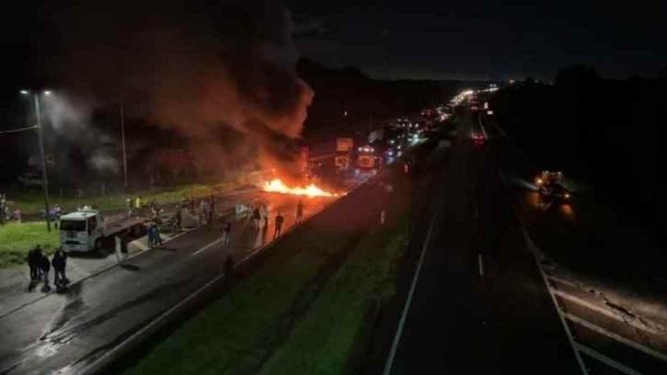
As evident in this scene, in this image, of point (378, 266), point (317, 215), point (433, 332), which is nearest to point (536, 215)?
point (317, 215)

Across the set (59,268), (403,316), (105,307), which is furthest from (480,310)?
(59,268)

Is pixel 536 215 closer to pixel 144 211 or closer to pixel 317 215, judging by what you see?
pixel 317 215

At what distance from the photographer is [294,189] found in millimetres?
48750

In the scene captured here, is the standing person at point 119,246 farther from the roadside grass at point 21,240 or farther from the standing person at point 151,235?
the roadside grass at point 21,240

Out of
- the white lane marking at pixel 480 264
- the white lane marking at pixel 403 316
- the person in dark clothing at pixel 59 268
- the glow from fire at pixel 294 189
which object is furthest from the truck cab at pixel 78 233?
the glow from fire at pixel 294 189

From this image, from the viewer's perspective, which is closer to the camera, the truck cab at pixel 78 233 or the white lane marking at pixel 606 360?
the white lane marking at pixel 606 360

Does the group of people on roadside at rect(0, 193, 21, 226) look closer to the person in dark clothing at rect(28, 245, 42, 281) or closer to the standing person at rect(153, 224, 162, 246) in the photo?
the standing person at rect(153, 224, 162, 246)

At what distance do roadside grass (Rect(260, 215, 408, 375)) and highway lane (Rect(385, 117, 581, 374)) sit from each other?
1159mm

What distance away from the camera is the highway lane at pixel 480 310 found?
1670 centimetres

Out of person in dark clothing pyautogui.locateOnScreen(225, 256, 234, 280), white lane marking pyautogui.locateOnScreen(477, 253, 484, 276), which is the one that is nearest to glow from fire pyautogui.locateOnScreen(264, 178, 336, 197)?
white lane marking pyautogui.locateOnScreen(477, 253, 484, 276)

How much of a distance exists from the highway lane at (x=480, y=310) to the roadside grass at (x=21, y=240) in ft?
52.4

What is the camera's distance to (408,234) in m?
32.6

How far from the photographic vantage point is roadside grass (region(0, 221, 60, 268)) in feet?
86.5

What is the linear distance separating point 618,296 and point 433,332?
339 inches
